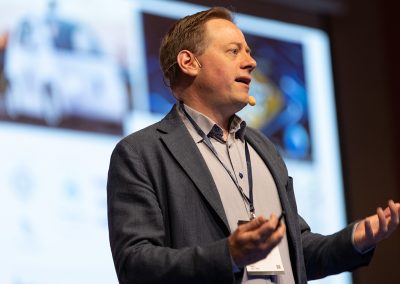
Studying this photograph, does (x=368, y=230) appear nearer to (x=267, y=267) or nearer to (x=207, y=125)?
Result: (x=267, y=267)

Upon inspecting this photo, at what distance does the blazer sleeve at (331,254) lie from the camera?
2299 millimetres

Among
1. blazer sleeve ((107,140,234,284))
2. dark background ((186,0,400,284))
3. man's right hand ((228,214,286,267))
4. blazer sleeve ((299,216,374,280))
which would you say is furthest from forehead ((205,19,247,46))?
dark background ((186,0,400,284))

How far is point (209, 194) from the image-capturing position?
2205mm

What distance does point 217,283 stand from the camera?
2.01 meters

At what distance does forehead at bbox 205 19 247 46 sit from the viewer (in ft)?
8.36

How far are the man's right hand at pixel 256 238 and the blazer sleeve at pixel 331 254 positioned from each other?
46 cm

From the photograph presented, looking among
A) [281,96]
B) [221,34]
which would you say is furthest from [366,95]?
[221,34]

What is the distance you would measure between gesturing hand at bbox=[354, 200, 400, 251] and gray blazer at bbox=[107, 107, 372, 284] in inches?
3.0

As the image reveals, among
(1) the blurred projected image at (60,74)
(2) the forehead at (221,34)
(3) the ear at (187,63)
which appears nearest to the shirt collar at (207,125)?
(3) the ear at (187,63)

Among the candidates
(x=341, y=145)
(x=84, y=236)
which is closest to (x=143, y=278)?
(x=84, y=236)

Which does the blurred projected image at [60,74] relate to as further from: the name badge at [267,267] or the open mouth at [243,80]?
the name badge at [267,267]

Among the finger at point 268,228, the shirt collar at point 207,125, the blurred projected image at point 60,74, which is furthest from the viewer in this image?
the blurred projected image at point 60,74

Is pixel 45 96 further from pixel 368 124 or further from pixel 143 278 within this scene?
pixel 368 124

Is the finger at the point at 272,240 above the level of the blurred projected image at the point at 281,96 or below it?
below
